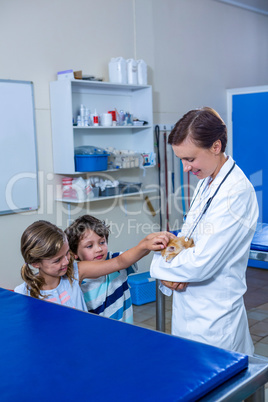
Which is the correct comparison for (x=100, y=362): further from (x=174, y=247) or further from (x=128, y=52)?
(x=128, y=52)

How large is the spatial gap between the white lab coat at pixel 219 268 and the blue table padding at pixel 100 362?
34 centimetres

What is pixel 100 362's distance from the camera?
3.99ft

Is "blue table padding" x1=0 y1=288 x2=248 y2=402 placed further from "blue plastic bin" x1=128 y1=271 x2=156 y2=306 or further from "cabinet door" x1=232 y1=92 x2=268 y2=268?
"cabinet door" x1=232 y1=92 x2=268 y2=268

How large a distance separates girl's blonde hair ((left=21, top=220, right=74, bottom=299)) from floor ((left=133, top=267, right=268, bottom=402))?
73.6 inches

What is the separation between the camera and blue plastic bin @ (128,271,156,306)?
163 inches

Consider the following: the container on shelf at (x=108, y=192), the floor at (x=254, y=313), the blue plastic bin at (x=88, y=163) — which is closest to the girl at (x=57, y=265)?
the floor at (x=254, y=313)

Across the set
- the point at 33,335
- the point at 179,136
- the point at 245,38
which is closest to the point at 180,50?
the point at 245,38

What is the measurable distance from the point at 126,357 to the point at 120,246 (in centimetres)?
327

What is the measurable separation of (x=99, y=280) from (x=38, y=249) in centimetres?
33

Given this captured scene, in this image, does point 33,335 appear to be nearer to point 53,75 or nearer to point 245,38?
point 53,75

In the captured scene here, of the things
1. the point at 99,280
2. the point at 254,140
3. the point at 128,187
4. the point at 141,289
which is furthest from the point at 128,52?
the point at 99,280

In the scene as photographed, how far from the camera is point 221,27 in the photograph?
5.53m

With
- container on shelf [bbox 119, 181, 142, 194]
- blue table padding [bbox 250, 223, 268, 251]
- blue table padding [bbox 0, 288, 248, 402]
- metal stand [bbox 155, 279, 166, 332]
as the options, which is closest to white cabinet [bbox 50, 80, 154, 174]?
container on shelf [bbox 119, 181, 142, 194]

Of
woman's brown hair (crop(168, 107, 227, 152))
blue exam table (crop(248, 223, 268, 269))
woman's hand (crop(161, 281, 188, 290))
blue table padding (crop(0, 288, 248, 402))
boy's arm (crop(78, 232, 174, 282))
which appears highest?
woman's brown hair (crop(168, 107, 227, 152))
